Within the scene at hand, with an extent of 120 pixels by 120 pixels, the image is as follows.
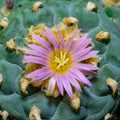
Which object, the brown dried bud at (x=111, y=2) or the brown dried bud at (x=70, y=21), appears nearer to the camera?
the brown dried bud at (x=70, y=21)

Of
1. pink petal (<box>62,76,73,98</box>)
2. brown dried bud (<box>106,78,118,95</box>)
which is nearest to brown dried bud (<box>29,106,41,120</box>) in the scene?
pink petal (<box>62,76,73,98</box>)

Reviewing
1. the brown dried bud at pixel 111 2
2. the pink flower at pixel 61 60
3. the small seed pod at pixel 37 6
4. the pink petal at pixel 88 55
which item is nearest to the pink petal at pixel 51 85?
the pink flower at pixel 61 60

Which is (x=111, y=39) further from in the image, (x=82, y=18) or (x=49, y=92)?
(x=49, y=92)

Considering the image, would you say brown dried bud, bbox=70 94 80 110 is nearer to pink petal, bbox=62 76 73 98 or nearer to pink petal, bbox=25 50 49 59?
pink petal, bbox=62 76 73 98

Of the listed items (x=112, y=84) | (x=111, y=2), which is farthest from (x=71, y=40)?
(x=111, y=2)

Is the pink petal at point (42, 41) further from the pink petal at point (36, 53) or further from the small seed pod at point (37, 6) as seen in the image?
the small seed pod at point (37, 6)

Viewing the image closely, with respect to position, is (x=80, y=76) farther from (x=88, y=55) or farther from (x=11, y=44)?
(x=11, y=44)
